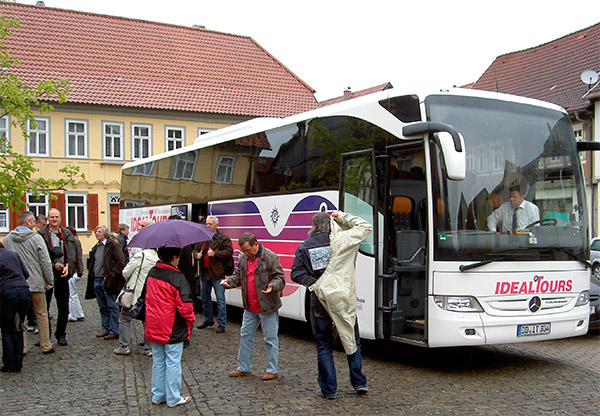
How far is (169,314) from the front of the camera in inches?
256

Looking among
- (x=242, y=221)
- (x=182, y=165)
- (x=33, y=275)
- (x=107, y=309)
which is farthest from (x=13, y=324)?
(x=182, y=165)

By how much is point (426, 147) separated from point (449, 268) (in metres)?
1.45

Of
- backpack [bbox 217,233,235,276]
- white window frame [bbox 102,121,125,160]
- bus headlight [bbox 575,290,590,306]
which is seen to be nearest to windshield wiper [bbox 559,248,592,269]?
bus headlight [bbox 575,290,590,306]

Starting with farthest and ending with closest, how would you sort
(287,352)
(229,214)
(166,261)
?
(229,214)
(287,352)
(166,261)

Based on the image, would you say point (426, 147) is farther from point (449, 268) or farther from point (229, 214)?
point (229, 214)

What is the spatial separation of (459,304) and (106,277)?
5517mm

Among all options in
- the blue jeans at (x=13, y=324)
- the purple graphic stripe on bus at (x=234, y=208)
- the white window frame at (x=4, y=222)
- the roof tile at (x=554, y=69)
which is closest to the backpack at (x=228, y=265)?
the purple graphic stripe on bus at (x=234, y=208)

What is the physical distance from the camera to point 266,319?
25.3ft

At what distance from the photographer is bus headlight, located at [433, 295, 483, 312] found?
7.72 metres

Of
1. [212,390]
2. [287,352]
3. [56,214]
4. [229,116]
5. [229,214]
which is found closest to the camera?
[212,390]

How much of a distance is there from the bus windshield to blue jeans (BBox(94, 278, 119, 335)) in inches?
218

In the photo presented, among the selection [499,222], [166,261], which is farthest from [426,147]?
[166,261]

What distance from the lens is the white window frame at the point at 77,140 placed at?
31.3 metres

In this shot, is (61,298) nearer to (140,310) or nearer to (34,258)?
(34,258)
